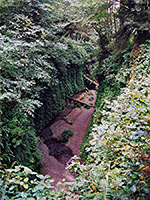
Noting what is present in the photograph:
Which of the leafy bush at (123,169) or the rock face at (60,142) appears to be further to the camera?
the rock face at (60,142)

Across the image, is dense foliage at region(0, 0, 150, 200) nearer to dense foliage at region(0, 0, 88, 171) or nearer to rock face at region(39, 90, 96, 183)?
dense foliage at region(0, 0, 88, 171)

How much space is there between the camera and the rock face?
17.8 feet

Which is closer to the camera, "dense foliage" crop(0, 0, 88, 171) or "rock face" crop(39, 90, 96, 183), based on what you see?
"dense foliage" crop(0, 0, 88, 171)

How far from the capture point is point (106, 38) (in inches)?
277

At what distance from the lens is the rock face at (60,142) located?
5.42 m

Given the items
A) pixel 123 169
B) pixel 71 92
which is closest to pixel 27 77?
pixel 123 169

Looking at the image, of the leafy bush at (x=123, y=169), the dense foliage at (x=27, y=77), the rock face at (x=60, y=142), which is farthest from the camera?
the rock face at (x=60, y=142)

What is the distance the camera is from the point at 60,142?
7.12 m

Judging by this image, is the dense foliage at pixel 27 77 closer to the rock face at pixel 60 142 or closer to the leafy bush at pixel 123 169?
the rock face at pixel 60 142

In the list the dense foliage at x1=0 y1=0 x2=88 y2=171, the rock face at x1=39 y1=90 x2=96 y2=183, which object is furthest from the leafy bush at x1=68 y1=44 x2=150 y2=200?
the rock face at x1=39 y1=90 x2=96 y2=183

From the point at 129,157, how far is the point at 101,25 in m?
7.40

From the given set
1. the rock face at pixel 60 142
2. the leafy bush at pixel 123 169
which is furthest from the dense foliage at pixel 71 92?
the rock face at pixel 60 142

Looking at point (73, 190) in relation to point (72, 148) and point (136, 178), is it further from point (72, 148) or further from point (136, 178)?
point (72, 148)

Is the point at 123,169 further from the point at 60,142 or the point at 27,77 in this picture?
the point at 60,142
